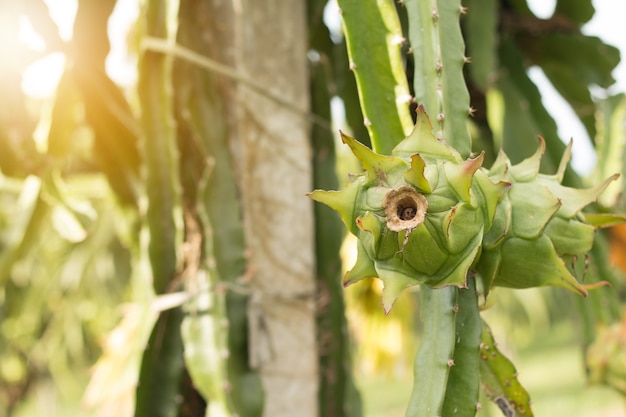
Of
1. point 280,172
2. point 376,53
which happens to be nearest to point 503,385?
point 376,53

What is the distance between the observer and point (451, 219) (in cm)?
50

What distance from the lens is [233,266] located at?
1.02 metres

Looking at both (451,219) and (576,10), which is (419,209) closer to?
(451,219)

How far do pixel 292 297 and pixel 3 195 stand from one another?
10.1 feet

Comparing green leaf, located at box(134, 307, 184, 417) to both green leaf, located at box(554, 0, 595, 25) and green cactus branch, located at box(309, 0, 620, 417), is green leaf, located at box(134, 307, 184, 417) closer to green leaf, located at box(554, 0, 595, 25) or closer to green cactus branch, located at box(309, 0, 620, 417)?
green cactus branch, located at box(309, 0, 620, 417)

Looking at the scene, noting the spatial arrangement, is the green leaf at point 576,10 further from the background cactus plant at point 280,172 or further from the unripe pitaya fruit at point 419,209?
the unripe pitaya fruit at point 419,209

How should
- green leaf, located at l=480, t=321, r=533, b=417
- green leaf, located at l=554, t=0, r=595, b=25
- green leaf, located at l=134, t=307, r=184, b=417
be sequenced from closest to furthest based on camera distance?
1. green leaf, located at l=480, t=321, r=533, b=417
2. green leaf, located at l=134, t=307, r=184, b=417
3. green leaf, located at l=554, t=0, r=595, b=25

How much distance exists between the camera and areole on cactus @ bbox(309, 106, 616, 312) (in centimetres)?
51

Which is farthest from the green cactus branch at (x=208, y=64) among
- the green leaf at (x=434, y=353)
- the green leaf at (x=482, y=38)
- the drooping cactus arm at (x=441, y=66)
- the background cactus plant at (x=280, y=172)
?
the green leaf at (x=434, y=353)

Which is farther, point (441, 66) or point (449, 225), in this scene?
point (441, 66)

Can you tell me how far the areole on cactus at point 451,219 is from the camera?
1.67 feet

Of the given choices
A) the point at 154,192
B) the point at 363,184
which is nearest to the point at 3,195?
the point at 154,192

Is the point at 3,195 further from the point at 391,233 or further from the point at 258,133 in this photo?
the point at 391,233

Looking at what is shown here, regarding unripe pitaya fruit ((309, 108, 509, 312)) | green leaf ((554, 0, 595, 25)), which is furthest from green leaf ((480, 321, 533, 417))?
green leaf ((554, 0, 595, 25))
